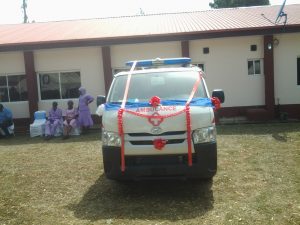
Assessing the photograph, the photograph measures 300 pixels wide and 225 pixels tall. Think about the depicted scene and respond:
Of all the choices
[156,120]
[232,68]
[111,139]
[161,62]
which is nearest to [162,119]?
[156,120]

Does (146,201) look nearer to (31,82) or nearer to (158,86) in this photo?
(158,86)

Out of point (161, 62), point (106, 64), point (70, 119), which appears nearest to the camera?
point (161, 62)

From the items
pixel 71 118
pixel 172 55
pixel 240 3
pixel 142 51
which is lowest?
pixel 71 118

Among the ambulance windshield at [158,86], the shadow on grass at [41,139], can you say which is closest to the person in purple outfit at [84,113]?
the shadow on grass at [41,139]

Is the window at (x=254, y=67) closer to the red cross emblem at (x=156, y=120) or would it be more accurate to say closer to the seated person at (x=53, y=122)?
the seated person at (x=53, y=122)

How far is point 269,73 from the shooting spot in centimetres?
1383

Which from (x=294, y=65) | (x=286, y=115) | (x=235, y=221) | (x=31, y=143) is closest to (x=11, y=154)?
(x=31, y=143)

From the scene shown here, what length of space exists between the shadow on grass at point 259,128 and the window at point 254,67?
2.44 metres

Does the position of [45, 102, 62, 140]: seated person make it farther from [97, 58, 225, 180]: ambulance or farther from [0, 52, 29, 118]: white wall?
[97, 58, 225, 180]: ambulance

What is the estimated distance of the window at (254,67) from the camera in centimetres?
1427

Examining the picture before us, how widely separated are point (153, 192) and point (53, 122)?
24.0ft

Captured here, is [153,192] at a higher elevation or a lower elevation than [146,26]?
lower

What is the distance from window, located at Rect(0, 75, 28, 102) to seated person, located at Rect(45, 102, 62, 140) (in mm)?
2897

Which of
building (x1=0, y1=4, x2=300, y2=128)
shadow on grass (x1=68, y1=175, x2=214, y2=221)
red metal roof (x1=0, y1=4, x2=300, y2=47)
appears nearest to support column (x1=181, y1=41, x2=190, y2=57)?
building (x1=0, y1=4, x2=300, y2=128)
